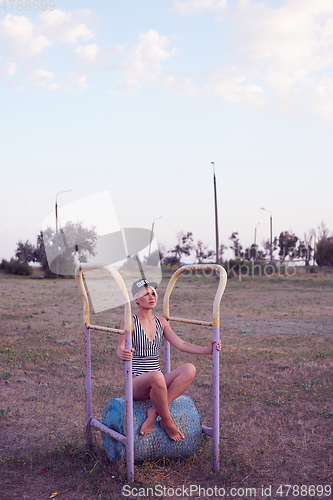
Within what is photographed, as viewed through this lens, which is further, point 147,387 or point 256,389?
point 256,389

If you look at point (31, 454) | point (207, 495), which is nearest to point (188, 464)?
point (207, 495)

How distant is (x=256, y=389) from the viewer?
7230 mm

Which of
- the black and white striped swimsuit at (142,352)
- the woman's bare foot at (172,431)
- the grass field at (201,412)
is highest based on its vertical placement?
the black and white striped swimsuit at (142,352)

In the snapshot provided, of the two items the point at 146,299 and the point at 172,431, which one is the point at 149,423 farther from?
the point at 146,299

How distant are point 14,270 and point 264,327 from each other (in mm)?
37767

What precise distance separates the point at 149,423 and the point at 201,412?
2.23 m

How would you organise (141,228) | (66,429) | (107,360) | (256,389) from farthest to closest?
(107,360)
(256,389)
(141,228)
(66,429)

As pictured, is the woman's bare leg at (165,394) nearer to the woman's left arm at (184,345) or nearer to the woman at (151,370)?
the woman at (151,370)

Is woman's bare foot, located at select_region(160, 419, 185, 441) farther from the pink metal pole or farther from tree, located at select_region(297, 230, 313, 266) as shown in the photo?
tree, located at select_region(297, 230, 313, 266)

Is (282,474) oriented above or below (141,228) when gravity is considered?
below

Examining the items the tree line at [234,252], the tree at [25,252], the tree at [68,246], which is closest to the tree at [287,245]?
the tree line at [234,252]

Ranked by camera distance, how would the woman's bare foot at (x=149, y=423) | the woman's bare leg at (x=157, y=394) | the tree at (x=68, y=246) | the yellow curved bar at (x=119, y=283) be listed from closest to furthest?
1. the yellow curved bar at (x=119, y=283)
2. the woman's bare leg at (x=157, y=394)
3. the woman's bare foot at (x=149, y=423)
4. the tree at (x=68, y=246)

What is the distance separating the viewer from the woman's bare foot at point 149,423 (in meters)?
4.10

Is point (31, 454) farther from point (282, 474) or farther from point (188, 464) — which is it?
point (282, 474)
